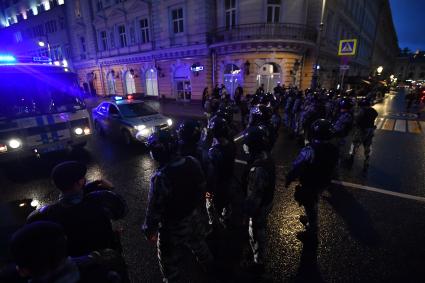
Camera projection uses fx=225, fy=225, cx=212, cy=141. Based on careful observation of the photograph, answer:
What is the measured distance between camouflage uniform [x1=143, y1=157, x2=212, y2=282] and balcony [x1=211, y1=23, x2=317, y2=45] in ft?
56.3

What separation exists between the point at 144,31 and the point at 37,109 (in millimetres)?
20714

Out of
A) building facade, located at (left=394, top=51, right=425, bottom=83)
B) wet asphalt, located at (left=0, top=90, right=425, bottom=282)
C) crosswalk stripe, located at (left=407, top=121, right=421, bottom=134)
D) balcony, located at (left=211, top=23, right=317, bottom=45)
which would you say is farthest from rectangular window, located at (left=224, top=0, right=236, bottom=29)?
building facade, located at (left=394, top=51, right=425, bottom=83)

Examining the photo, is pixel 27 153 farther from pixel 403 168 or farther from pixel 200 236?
pixel 403 168

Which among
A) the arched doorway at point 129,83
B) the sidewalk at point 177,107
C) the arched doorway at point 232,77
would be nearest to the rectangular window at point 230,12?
the arched doorway at point 232,77

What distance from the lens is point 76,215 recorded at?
5.65ft

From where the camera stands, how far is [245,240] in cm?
379

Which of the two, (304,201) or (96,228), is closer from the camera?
(96,228)

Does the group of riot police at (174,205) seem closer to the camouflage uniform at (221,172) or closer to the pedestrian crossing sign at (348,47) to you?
the camouflage uniform at (221,172)

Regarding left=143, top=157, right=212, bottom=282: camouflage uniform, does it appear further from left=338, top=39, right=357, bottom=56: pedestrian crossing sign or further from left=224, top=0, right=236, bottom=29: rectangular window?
left=224, top=0, right=236, bottom=29: rectangular window

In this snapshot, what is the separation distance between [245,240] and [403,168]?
19.6ft

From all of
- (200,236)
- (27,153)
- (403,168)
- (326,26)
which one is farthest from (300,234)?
(326,26)

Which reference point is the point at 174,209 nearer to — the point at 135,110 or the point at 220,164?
the point at 220,164

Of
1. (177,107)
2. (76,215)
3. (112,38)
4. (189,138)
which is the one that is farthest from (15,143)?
(112,38)

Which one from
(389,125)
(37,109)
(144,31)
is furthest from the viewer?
(144,31)
